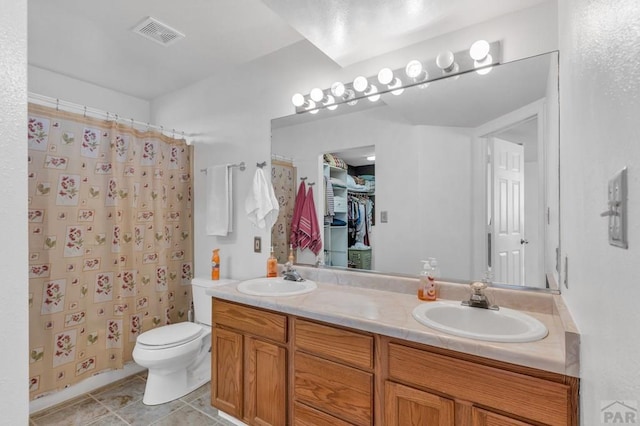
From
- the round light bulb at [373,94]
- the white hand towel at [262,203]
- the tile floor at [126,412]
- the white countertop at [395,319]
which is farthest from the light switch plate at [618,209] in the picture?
the tile floor at [126,412]

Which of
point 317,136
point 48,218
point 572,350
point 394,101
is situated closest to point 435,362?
point 572,350

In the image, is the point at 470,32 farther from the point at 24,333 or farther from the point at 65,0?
the point at 65,0

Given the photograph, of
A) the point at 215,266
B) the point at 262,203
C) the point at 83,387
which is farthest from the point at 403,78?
the point at 83,387

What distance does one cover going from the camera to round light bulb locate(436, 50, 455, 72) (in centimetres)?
160

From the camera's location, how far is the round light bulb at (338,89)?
197 centimetres

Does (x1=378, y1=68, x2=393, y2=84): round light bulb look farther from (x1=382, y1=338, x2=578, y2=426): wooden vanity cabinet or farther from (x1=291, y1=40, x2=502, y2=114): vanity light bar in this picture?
(x1=382, y1=338, x2=578, y2=426): wooden vanity cabinet

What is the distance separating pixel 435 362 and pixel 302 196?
1.41 meters

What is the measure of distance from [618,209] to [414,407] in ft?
3.33

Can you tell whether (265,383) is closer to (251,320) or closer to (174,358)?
(251,320)

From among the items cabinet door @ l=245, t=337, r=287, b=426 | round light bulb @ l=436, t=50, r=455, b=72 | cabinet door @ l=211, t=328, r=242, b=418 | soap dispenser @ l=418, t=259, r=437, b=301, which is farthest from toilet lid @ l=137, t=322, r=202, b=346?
round light bulb @ l=436, t=50, r=455, b=72

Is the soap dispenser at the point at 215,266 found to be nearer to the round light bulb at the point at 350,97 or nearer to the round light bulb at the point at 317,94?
the round light bulb at the point at 317,94

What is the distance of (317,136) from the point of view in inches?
84.8

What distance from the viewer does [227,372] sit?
184 centimetres

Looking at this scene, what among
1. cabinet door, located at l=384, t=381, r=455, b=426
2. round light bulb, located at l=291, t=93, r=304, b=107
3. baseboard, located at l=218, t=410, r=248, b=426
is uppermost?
round light bulb, located at l=291, t=93, r=304, b=107
